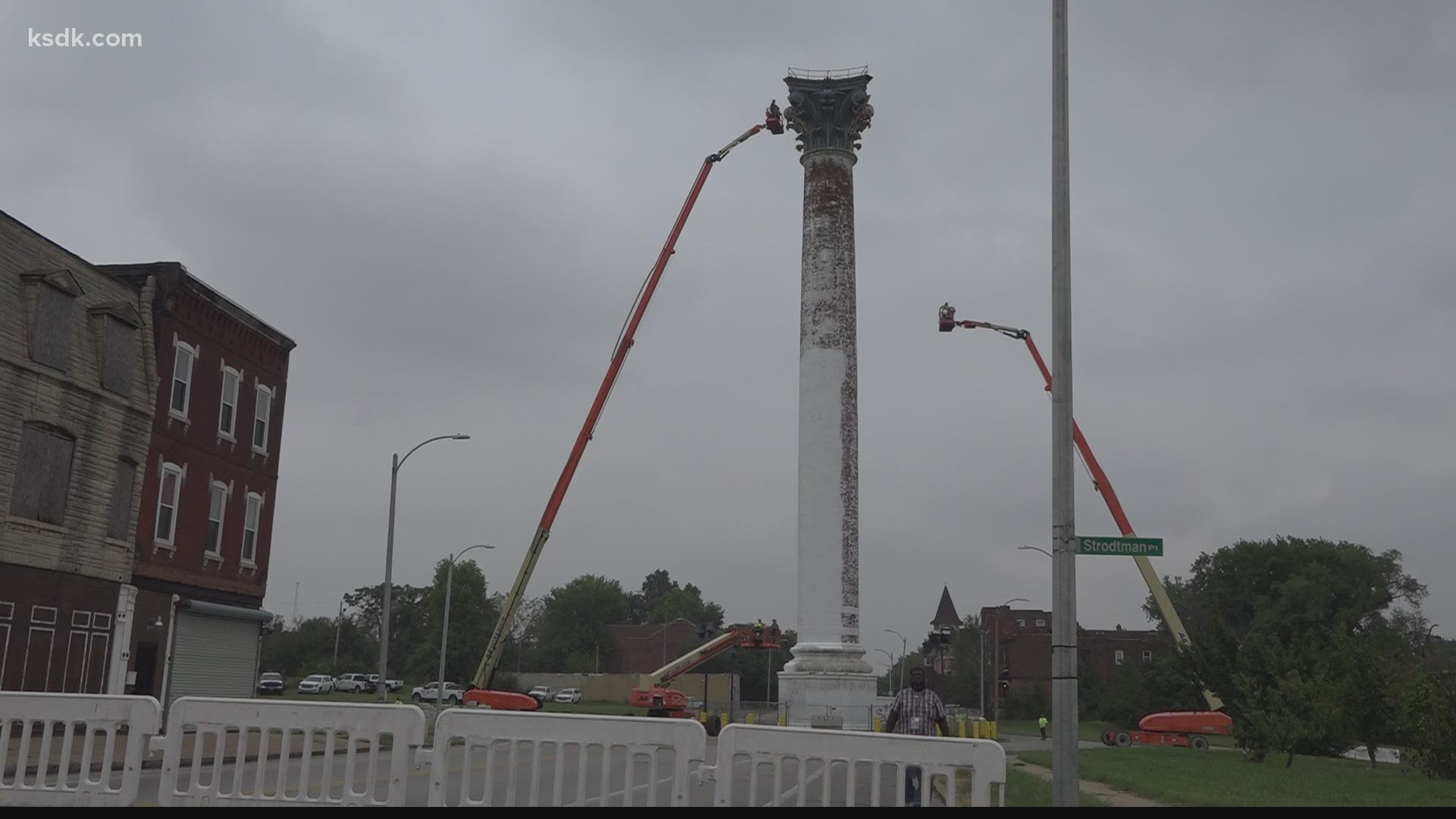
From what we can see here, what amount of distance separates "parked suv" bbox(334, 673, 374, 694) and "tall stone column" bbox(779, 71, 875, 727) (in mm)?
54630

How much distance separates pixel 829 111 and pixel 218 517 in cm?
2406

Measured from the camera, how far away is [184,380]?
1330 inches

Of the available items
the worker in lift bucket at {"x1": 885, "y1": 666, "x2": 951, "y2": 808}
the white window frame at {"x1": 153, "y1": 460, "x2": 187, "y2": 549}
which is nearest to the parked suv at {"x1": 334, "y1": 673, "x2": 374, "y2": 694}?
the white window frame at {"x1": 153, "y1": 460, "x2": 187, "y2": 549}

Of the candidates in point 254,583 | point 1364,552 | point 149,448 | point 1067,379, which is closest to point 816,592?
point 254,583

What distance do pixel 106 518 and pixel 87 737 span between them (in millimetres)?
20668

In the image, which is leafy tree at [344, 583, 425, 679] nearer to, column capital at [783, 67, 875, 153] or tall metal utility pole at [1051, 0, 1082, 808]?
column capital at [783, 67, 875, 153]

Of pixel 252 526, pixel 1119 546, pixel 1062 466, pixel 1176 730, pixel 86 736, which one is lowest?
pixel 1176 730

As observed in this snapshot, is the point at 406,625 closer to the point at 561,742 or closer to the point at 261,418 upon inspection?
the point at 261,418

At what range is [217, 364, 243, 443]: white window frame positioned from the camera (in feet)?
116

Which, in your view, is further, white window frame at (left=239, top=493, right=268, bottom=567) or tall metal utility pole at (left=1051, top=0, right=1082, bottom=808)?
white window frame at (left=239, top=493, right=268, bottom=567)

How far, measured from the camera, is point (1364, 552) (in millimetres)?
94438

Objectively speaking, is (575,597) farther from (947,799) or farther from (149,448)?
(947,799)

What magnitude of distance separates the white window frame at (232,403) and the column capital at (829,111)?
20449 mm

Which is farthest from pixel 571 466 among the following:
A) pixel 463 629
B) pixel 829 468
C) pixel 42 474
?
pixel 463 629
